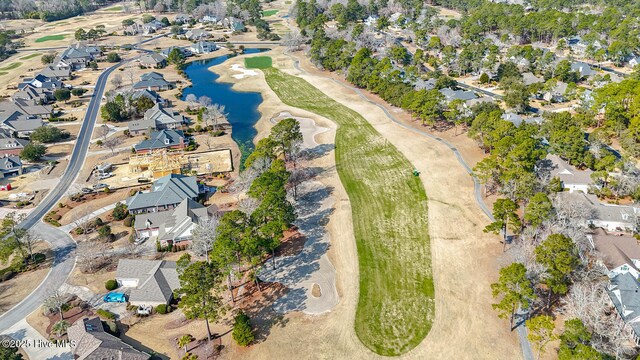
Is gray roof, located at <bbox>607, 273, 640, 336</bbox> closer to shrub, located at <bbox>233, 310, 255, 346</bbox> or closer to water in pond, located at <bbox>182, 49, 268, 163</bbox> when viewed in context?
shrub, located at <bbox>233, 310, 255, 346</bbox>

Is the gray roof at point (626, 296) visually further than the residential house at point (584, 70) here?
No

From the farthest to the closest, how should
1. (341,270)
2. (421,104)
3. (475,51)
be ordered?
(475,51) → (421,104) → (341,270)

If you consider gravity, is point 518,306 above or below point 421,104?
below

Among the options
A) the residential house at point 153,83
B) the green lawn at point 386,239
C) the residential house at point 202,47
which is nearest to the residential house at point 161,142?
the green lawn at point 386,239

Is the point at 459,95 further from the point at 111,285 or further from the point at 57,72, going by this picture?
the point at 57,72

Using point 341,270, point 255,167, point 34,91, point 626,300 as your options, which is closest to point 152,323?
point 341,270

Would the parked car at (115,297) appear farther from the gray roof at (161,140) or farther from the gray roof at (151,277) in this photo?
the gray roof at (161,140)

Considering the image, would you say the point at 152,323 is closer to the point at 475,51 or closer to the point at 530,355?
the point at 530,355
